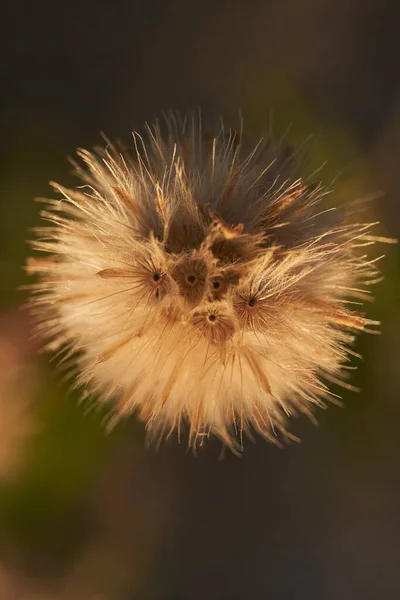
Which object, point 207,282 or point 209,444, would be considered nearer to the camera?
point 207,282

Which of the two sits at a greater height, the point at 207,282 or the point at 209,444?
the point at 207,282

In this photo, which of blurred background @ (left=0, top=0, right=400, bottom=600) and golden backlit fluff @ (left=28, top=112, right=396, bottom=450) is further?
blurred background @ (left=0, top=0, right=400, bottom=600)

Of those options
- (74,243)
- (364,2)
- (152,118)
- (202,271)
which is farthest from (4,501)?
(364,2)

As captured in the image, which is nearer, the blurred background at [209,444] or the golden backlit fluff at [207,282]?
the golden backlit fluff at [207,282]

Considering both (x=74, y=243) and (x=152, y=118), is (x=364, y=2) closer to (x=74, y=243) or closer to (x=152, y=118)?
(x=152, y=118)
